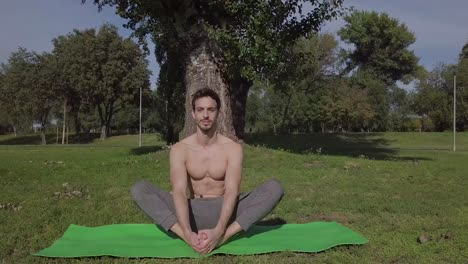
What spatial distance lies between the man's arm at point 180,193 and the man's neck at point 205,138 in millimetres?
193

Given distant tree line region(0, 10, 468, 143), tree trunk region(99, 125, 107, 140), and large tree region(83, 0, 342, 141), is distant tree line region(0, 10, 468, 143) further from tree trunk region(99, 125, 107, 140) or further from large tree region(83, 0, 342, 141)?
large tree region(83, 0, 342, 141)

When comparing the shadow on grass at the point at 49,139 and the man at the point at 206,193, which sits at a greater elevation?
the man at the point at 206,193

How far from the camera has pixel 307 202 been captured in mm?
7762

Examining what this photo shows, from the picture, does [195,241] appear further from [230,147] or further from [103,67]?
[103,67]

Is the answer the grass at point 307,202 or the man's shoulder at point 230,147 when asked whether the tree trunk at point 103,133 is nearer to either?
the grass at point 307,202

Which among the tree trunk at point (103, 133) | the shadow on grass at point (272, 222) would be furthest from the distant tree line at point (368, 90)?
the shadow on grass at point (272, 222)

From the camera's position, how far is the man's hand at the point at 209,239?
4629 millimetres

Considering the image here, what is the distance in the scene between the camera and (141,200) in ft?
16.2

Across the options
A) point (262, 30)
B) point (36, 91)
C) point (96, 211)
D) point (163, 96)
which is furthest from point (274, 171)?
point (36, 91)

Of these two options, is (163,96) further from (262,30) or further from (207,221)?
(207,221)

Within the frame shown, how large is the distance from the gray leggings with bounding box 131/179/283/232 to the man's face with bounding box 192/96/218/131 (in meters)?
0.75

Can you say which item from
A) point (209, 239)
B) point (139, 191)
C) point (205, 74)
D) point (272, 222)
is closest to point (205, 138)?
point (139, 191)

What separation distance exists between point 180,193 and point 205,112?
796 millimetres

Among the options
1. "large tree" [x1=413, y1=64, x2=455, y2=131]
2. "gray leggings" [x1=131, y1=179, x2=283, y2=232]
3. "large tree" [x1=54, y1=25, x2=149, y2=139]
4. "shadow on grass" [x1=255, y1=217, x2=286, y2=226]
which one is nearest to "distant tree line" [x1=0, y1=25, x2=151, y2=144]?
"large tree" [x1=54, y1=25, x2=149, y2=139]
